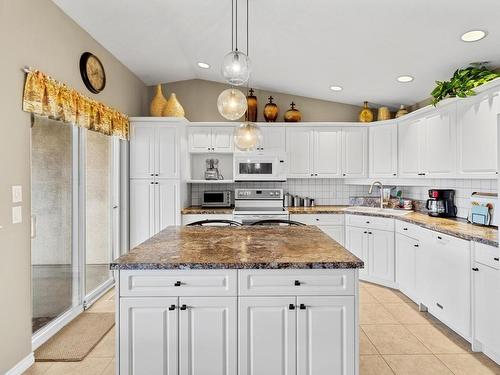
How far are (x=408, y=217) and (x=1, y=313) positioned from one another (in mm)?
3691

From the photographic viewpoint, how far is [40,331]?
2.80 metres

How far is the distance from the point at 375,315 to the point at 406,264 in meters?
0.73

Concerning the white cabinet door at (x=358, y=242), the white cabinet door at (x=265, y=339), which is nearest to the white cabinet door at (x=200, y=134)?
the white cabinet door at (x=358, y=242)

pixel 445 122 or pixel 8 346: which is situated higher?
pixel 445 122

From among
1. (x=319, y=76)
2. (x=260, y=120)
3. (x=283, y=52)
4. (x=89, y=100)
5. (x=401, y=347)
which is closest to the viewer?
(x=401, y=347)

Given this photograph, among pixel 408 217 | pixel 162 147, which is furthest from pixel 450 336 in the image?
pixel 162 147

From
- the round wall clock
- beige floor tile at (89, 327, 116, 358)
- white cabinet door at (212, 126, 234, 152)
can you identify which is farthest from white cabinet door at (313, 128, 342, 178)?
beige floor tile at (89, 327, 116, 358)

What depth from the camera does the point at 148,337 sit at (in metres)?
1.81

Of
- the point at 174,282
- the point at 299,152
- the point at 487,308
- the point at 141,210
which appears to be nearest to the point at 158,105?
the point at 141,210

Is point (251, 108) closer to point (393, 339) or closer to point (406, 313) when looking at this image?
point (406, 313)

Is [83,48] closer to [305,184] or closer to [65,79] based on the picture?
[65,79]

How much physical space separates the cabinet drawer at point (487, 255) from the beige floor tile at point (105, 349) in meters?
2.83

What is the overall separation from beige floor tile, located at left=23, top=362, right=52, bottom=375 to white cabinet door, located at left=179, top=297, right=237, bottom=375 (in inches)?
51.0

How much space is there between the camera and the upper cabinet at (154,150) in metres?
4.50
